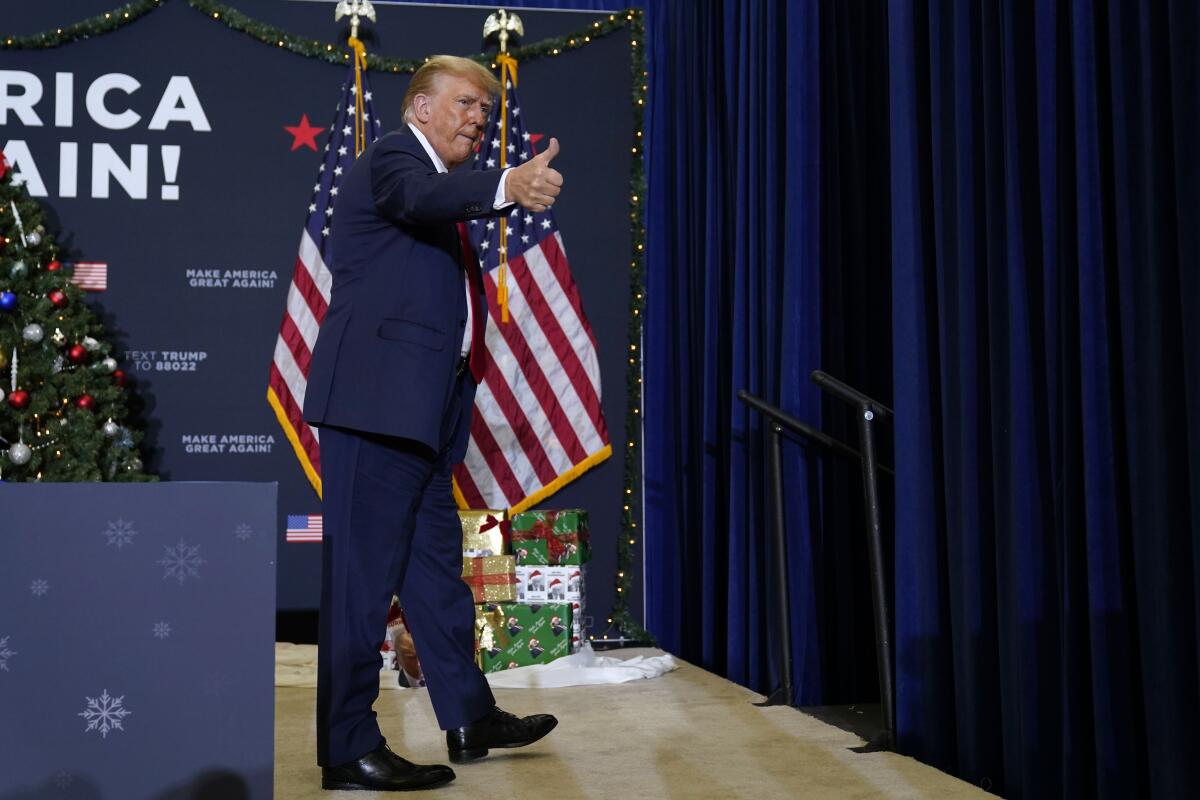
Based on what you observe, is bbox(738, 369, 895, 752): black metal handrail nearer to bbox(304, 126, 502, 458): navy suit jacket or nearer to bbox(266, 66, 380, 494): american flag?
bbox(304, 126, 502, 458): navy suit jacket

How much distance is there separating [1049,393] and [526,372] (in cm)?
318

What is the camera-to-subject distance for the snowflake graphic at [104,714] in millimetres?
1476

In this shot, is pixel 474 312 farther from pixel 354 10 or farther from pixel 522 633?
pixel 354 10

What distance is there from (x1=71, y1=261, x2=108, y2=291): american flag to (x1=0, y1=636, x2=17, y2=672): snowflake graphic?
4.08 metres

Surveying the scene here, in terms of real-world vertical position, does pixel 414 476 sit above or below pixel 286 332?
below

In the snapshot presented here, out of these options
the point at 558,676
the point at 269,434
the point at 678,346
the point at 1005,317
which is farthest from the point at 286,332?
the point at 1005,317

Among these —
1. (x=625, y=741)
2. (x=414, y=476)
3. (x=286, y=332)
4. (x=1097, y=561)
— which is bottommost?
(x=625, y=741)

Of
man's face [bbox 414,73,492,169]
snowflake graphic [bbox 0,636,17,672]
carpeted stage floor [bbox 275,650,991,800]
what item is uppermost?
man's face [bbox 414,73,492,169]

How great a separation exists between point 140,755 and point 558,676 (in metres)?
2.75

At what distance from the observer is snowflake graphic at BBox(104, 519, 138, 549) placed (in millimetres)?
1499

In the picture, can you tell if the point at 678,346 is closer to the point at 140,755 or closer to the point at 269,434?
the point at 269,434

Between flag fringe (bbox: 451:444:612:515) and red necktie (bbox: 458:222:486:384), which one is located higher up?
red necktie (bbox: 458:222:486:384)

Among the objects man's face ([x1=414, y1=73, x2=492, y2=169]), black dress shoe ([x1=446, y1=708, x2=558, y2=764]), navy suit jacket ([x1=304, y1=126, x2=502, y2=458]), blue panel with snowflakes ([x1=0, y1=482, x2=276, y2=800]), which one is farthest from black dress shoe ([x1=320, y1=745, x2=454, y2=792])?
man's face ([x1=414, y1=73, x2=492, y2=169])

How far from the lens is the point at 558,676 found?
4152mm
